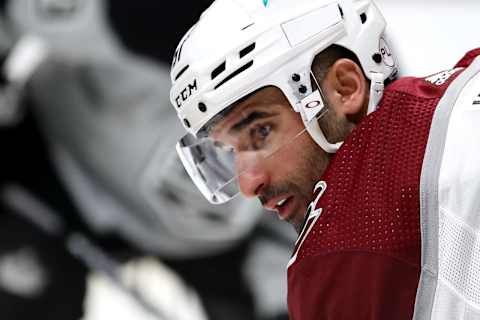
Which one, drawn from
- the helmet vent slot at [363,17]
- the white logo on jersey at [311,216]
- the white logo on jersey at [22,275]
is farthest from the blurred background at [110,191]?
the white logo on jersey at [311,216]

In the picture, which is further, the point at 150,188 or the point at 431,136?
the point at 150,188

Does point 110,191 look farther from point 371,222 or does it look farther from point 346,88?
point 371,222

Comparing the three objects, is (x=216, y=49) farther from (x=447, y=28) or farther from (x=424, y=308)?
(x=447, y=28)

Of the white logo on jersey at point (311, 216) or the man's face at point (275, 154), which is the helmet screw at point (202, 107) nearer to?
the man's face at point (275, 154)

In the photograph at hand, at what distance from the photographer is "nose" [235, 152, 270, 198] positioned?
2.89 ft

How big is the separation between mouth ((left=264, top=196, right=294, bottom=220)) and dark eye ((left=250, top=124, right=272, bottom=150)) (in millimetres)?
51

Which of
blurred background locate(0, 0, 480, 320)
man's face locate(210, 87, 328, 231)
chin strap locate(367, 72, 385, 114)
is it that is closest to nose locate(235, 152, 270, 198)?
man's face locate(210, 87, 328, 231)

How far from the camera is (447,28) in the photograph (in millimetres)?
1997

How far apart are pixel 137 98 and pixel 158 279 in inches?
16.9

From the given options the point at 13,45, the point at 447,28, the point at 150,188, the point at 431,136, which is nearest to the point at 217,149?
the point at 431,136

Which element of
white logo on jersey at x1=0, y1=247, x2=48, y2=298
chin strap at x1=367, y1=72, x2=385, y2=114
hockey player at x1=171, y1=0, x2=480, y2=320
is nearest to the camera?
hockey player at x1=171, y1=0, x2=480, y2=320

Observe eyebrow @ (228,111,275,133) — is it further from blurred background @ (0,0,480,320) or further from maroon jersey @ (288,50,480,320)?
blurred background @ (0,0,480,320)

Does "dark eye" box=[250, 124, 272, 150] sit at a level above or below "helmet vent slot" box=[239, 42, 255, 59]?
below

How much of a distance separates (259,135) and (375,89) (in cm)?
11
